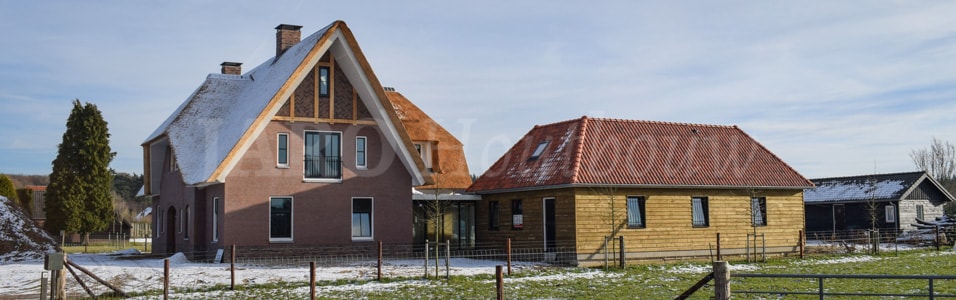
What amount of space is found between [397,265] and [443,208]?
6.87 metres

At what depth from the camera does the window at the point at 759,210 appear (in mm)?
28016

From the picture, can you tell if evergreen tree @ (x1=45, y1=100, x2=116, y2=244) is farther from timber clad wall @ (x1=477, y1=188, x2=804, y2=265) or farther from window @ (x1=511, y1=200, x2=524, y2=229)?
window @ (x1=511, y1=200, x2=524, y2=229)

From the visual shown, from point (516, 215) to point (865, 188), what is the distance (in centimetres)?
2391

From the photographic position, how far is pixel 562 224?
25.1m

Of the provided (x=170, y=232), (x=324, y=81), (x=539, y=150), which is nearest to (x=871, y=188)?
(x=539, y=150)

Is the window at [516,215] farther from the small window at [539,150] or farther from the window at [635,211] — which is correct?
the window at [635,211]

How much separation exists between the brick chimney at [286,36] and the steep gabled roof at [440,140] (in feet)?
14.0

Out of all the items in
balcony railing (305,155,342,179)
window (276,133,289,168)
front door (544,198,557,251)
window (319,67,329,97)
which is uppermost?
window (319,67,329,97)

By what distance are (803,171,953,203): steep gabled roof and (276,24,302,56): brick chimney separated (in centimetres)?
2698

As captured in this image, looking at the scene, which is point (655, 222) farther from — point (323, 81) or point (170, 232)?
point (170, 232)

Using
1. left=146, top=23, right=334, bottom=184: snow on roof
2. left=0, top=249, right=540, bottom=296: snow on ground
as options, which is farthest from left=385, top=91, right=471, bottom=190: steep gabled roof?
left=0, top=249, right=540, bottom=296: snow on ground

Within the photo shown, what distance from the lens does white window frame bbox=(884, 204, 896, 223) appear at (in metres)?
42.4

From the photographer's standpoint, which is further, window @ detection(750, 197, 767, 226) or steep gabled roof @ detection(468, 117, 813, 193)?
window @ detection(750, 197, 767, 226)

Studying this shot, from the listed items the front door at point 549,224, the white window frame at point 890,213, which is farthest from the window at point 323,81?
the white window frame at point 890,213
